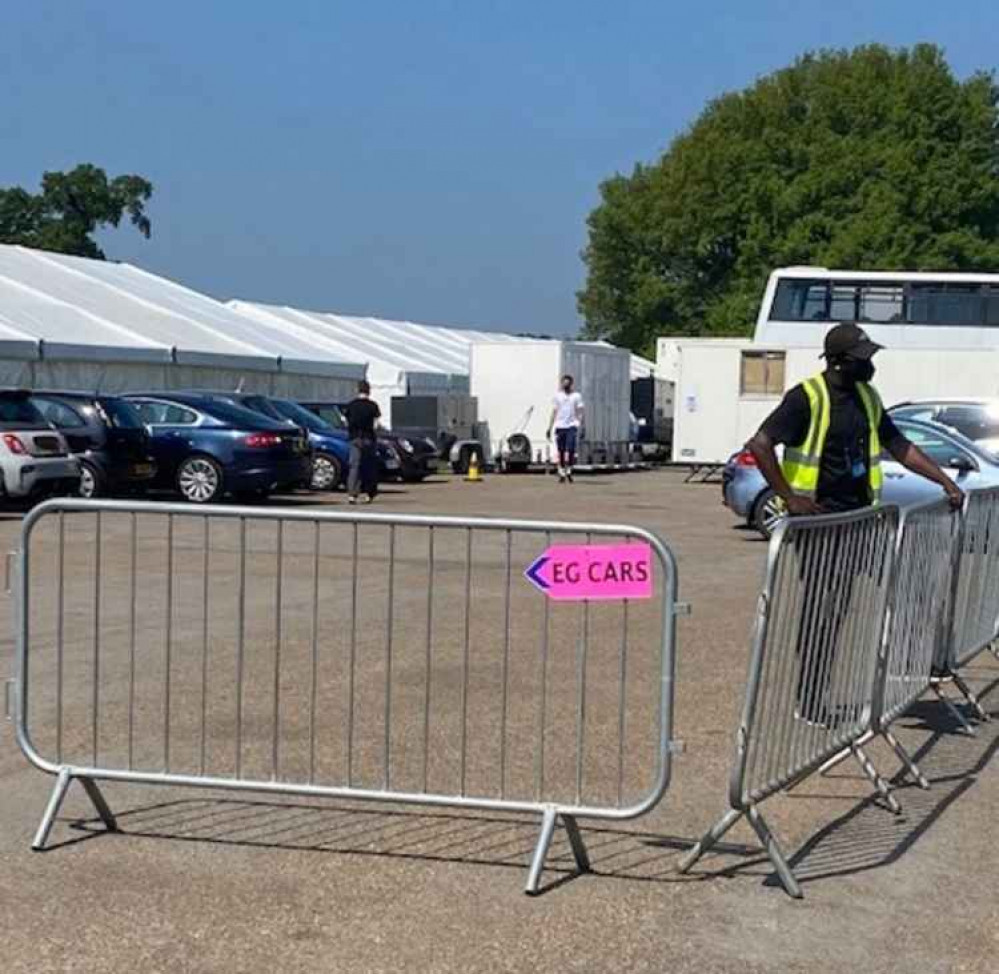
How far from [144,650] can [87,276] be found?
2772 centimetres

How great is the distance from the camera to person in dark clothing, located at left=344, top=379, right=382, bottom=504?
23859 mm

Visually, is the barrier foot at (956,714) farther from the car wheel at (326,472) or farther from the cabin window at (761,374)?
the cabin window at (761,374)

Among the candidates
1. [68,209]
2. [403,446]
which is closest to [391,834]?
[403,446]

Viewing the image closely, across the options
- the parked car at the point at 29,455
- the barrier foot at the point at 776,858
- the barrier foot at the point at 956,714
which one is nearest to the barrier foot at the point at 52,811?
the barrier foot at the point at 776,858

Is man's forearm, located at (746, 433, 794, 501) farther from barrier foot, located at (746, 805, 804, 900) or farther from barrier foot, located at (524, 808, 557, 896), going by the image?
barrier foot, located at (524, 808, 557, 896)

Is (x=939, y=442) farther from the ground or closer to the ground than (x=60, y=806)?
farther from the ground

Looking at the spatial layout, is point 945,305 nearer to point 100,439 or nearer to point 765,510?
point 765,510

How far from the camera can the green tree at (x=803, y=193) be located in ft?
192

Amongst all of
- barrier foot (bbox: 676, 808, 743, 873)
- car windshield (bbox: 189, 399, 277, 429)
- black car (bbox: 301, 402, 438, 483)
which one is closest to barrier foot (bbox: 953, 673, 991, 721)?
barrier foot (bbox: 676, 808, 743, 873)

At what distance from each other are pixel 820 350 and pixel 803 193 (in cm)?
2808

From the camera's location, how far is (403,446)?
30500 mm

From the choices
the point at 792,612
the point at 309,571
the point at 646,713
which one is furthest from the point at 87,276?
the point at 792,612

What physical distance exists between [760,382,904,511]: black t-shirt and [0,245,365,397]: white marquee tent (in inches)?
823

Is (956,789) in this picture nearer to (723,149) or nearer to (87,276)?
(87,276)
